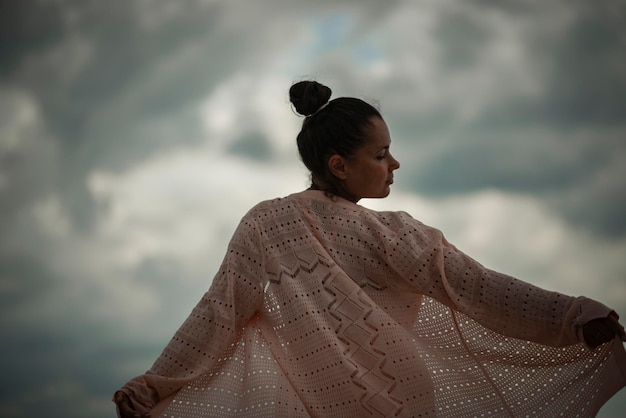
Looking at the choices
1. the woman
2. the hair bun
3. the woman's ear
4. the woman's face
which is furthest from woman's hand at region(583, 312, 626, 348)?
the hair bun

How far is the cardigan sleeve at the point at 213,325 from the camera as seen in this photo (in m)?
2.05

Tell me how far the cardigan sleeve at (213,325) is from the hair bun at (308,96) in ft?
1.39

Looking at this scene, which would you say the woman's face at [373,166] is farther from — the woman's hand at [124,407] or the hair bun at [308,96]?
the woman's hand at [124,407]

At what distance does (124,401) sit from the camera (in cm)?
196

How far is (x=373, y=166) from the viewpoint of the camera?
232cm

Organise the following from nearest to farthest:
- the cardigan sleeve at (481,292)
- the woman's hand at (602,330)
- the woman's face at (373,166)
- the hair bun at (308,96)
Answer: the woman's hand at (602,330), the cardigan sleeve at (481,292), the woman's face at (373,166), the hair bun at (308,96)

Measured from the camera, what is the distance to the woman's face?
2.33m

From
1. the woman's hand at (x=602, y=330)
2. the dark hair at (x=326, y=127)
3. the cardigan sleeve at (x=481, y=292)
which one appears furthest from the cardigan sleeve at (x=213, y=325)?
the woman's hand at (x=602, y=330)

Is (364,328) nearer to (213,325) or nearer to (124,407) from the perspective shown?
(213,325)

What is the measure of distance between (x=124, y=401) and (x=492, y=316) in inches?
39.5

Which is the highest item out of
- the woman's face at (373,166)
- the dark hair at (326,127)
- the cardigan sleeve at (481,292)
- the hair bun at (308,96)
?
the hair bun at (308,96)

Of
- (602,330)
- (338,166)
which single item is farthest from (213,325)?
(602,330)

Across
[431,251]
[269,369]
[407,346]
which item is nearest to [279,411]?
[269,369]

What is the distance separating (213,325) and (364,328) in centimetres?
41
